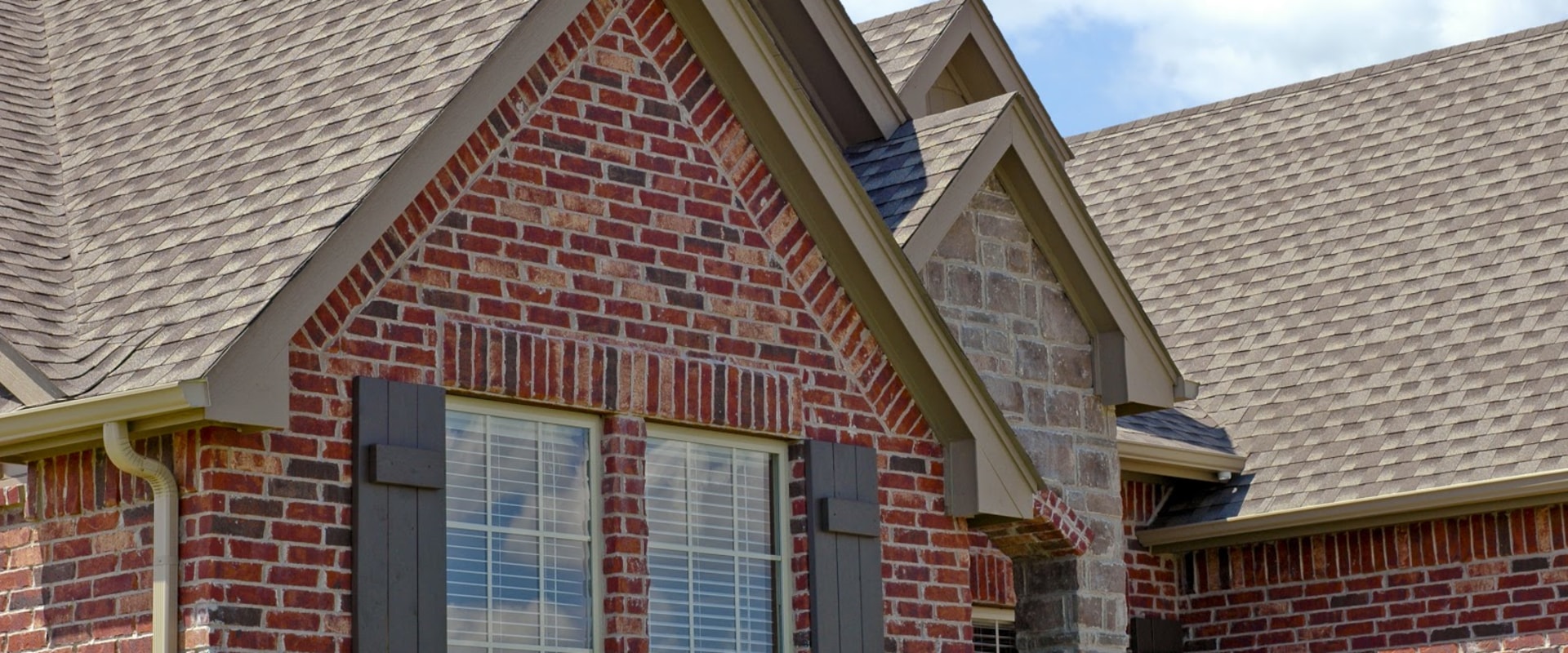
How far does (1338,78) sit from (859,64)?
→ 7.07 meters

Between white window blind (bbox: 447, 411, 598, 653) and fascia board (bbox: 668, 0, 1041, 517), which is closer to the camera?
white window blind (bbox: 447, 411, 598, 653)

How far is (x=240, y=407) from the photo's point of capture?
26.5 ft

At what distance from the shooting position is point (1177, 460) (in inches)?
575

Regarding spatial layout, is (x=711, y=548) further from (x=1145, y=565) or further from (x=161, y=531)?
(x=1145, y=565)

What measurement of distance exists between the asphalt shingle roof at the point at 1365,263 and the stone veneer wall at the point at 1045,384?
90.1 inches

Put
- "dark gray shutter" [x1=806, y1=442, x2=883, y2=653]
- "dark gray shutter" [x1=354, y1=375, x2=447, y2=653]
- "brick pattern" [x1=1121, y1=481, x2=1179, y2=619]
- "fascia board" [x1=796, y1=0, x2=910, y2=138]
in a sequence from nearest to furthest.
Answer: "dark gray shutter" [x1=354, y1=375, x2=447, y2=653]
"dark gray shutter" [x1=806, y1=442, x2=883, y2=653]
"fascia board" [x1=796, y1=0, x2=910, y2=138]
"brick pattern" [x1=1121, y1=481, x2=1179, y2=619]

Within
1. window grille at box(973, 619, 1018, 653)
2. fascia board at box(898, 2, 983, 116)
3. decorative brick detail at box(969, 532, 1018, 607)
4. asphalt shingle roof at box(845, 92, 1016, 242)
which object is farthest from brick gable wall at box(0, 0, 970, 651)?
fascia board at box(898, 2, 983, 116)

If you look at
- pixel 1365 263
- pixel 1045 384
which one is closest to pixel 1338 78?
pixel 1365 263

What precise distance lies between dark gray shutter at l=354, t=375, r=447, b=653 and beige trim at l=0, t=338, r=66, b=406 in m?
1.10

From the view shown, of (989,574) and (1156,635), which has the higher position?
(989,574)

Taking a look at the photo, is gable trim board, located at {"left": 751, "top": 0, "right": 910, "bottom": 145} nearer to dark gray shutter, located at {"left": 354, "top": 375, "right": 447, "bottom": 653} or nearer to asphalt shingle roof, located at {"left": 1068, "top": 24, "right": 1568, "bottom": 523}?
asphalt shingle roof, located at {"left": 1068, "top": 24, "right": 1568, "bottom": 523}

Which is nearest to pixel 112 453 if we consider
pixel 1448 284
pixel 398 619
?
pixel 398 619

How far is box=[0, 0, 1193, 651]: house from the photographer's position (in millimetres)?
8352

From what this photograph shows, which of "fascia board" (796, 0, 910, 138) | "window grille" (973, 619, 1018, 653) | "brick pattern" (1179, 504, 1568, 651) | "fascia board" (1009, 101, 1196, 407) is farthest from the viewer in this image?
"brick pattern" (1179, 504, 1568, 651)
